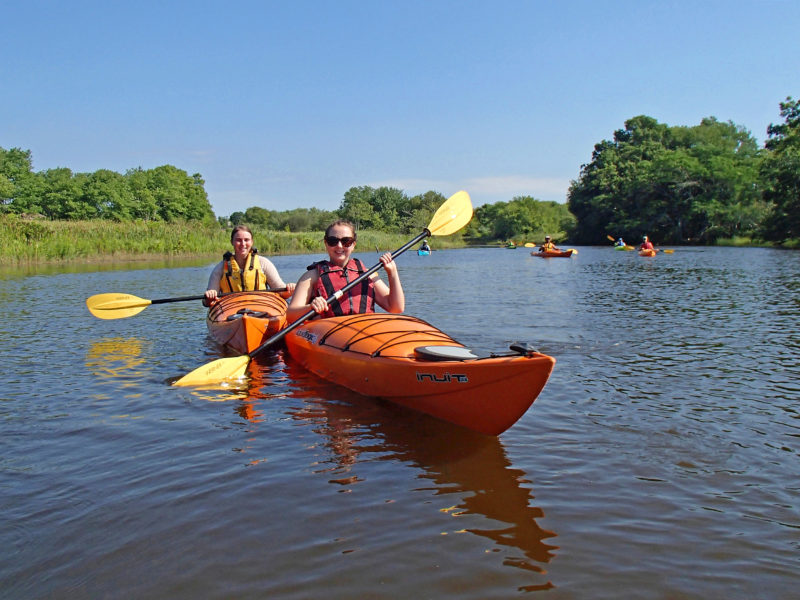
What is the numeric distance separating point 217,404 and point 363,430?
1462mm

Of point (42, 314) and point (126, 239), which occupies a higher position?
point (126, 239)

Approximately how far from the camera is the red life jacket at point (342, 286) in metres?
5.78

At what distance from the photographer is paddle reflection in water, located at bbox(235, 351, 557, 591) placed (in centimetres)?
287

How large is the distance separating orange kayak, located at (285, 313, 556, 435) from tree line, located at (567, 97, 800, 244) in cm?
3671

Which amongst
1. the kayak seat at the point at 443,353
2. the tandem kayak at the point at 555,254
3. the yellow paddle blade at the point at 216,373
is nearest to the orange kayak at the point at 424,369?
the kayak seat at the point at 443,353

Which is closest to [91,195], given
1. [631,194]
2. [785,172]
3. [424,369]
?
[631,194]

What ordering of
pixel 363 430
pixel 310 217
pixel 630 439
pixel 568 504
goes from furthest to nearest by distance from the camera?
pixel 310 217, pixel 363 430, pixel 630 439, pixel 568 504

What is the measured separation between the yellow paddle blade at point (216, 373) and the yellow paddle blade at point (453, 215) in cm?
260

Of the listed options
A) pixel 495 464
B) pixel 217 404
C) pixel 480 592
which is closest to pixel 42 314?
pixel 217 404

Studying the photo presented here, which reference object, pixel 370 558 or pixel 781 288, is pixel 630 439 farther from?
pixel 781 288

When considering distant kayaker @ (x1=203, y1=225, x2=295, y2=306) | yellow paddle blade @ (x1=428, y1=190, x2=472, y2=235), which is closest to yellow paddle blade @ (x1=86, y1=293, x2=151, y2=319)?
distant kayaker @ (x1=203, y1=225, x2=295, y2=306)

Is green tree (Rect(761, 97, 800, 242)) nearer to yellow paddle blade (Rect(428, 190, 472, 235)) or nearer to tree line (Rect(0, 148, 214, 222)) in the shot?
yellow paddle blade (Rect(428, 190, 472, 235))

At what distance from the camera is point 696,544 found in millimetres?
2756

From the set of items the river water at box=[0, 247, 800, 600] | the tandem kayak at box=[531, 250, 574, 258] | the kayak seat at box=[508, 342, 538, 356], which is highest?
the tandem kayak at box=[531, 250, 574, 258]
